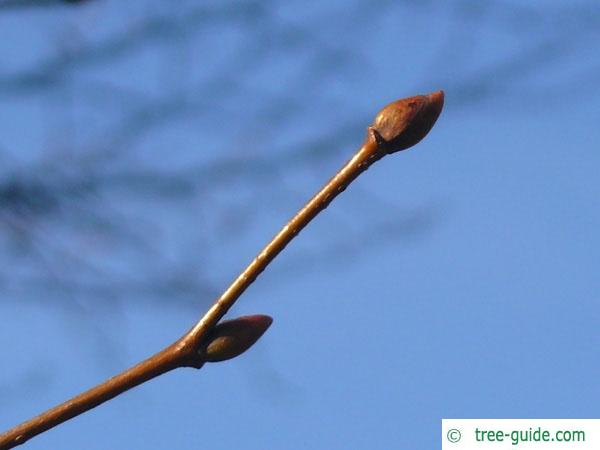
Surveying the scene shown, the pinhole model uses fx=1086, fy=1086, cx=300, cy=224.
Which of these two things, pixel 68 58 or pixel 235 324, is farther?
pixel 68 58

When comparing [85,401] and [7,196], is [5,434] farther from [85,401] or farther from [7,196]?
[7,196]

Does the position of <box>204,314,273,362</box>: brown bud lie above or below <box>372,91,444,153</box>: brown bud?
below

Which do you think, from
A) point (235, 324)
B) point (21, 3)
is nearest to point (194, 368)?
point (235, 324)

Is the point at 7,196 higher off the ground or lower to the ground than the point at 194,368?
higher
